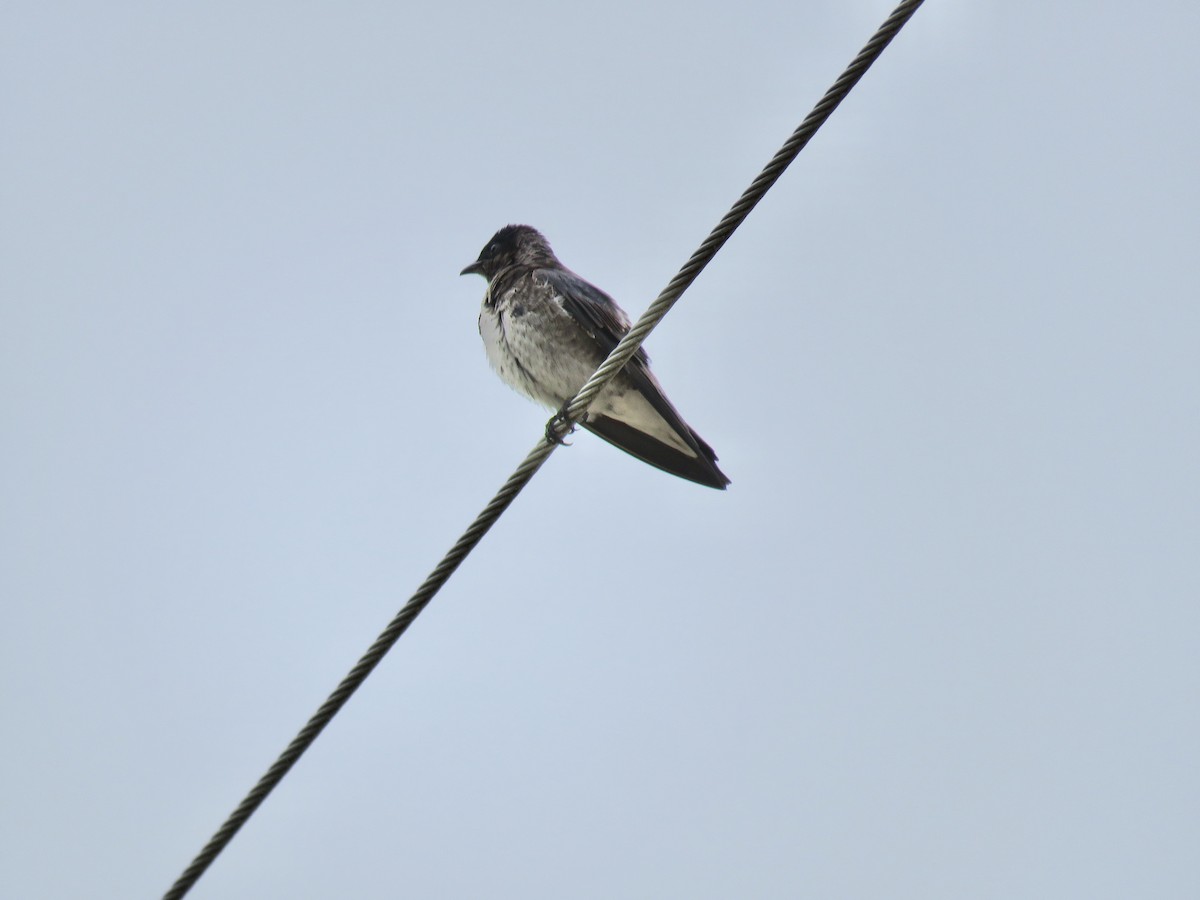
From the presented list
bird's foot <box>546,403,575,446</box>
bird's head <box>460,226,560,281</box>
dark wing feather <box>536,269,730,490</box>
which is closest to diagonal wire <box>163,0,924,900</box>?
bird's foot <box>546,403,575,446</box>

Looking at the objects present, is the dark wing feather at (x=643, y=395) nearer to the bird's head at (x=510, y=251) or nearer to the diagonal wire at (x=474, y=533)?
the bird's head at (x=510, y=251)

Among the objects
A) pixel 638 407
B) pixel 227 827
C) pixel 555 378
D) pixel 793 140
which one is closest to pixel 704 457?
pixel 638 407

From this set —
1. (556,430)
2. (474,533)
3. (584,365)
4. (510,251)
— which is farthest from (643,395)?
(474,533)

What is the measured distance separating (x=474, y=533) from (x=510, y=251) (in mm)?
4382

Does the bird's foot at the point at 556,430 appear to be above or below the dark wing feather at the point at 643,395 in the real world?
below

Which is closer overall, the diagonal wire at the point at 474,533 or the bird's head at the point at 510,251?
the diagonal wire at the point at 474,533

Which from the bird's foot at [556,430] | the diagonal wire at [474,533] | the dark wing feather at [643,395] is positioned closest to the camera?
the diagonal wire at [474,533]

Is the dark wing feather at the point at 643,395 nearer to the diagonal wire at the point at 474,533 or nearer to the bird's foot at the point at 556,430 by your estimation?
the bird's foot at the point at 556,430

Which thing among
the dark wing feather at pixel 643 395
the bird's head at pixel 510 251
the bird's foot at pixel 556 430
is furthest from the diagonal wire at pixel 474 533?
the bird's head at pixel 510 251

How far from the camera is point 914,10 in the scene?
10.7 feet

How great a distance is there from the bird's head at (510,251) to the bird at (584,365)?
2.07 ft

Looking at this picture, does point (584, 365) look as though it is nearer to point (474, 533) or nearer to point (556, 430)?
point (556, 430)

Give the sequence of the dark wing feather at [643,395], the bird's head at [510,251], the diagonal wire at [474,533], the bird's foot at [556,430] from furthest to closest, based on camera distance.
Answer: the bird's head at [510,251], the dark wing feather at [643,395], the bird's foot at [556,430], the diagonal wire at [474,533]

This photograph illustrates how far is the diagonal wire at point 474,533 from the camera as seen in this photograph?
11.0ft
